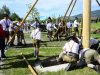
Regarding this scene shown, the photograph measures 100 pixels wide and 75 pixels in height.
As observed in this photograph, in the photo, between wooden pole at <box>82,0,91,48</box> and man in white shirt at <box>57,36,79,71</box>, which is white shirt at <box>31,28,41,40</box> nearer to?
wooden pole at <box>82,0,91,48</box>

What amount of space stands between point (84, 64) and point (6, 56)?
5.92 metres

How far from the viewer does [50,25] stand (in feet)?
99.4

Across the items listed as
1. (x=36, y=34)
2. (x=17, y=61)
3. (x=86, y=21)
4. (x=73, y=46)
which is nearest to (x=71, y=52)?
(x=73, y=46)

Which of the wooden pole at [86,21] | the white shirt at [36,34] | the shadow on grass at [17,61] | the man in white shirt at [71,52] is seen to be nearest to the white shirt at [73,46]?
the man in white shirt at [71,52]

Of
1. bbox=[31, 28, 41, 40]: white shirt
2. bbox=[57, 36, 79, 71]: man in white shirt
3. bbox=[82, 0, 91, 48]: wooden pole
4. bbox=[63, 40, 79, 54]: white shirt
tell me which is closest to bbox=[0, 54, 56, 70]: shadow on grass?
bbox=[31, 28, 41, 40]: white shirt

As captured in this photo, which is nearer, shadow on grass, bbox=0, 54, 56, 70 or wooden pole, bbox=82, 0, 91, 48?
wooden pole, bbox=82, 0, 91, 48

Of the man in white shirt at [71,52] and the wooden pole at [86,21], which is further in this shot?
the wooden pole at [86,21]

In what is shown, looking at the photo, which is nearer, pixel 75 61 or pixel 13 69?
pixel 75 61

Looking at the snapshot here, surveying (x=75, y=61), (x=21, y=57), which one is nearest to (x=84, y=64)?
(x=75, y=61)

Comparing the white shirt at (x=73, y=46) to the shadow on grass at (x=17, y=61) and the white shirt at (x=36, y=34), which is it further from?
the white shirt at (x=36, y=34)

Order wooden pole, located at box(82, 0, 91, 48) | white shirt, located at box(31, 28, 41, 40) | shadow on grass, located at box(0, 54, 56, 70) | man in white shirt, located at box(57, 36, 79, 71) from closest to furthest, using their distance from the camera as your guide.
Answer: man in white shirt, located at box(57, 36, 79, 71) → wooden pole, located at box(82, 0, 91, 48) → shadow on grass, located at box(0, 54, 56, 70) → white shirt, located at box(31, 28, 41, 40)

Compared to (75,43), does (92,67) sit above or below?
below

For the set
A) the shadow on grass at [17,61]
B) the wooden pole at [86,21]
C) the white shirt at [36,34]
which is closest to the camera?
the wooden pole at [86,21]

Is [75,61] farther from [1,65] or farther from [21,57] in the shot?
[21,57]
